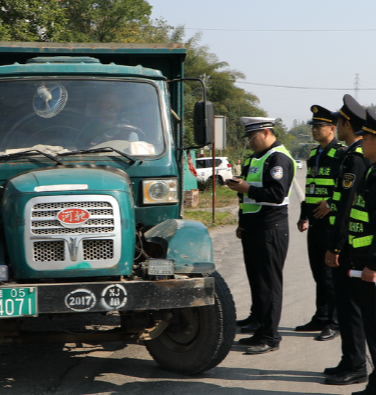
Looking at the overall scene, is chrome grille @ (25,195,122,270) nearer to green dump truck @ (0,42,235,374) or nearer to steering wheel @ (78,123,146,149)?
green dump truck @ (0,42,235,374)

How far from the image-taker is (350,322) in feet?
13.9

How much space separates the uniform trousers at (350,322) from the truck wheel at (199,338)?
2.75 ft

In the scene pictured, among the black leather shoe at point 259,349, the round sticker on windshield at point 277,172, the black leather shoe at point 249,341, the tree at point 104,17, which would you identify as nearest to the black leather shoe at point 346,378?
the black leather shoe at point 259,349

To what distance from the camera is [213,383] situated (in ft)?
14.0

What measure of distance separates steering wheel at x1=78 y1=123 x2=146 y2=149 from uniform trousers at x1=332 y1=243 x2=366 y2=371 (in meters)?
1.96

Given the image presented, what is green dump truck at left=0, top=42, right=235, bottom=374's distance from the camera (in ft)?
12.1

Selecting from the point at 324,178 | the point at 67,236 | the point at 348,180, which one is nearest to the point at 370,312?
the point at 348,180

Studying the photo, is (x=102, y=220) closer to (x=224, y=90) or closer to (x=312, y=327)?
(x=312, y=327)

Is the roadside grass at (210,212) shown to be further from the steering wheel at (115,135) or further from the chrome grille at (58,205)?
the chrome grille at (58,205)

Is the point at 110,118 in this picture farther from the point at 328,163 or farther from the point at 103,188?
the point at 328,163

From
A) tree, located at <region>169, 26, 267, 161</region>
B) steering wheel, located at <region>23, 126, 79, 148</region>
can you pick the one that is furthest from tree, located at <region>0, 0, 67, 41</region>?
tree, located at <region>169, 26, 267, 161</region>

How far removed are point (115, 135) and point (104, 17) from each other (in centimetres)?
2624

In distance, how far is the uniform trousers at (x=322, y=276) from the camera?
5477mm

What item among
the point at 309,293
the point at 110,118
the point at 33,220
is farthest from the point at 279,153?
the point at 309,293
